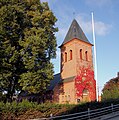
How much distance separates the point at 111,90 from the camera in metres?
40.7

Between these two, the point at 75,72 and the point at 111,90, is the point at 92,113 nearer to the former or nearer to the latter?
the point at 75,72

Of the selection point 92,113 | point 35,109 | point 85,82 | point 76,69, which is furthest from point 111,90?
point 35,109

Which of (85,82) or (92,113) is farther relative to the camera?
(85,82)

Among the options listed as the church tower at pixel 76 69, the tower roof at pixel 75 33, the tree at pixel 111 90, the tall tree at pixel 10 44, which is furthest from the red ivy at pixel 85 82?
the tall tree at pixel 10 44

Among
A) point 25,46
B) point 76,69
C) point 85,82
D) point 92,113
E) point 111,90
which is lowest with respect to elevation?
point 92,113

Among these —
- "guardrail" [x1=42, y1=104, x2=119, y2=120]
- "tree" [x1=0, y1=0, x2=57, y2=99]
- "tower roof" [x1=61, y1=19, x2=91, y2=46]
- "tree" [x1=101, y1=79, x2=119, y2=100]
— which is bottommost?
"guardrail" [x1=42, y1=104, x2=119, y2=120]

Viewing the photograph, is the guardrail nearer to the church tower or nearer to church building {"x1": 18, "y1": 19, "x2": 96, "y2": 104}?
church building {"x1": 18, "y1": 19, "x2": 96, "y2": 104}

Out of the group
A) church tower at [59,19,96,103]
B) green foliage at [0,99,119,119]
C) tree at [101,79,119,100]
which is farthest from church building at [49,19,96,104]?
green foliage at [0,99,119,119]

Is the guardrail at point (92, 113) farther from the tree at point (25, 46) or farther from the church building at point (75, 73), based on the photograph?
the church building at point (75, 73)

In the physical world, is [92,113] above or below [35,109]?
below

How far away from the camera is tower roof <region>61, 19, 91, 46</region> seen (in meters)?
41.6

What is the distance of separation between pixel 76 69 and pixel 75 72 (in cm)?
52

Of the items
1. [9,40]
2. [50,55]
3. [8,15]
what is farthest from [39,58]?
[8,15]

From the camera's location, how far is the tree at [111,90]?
3841cm
